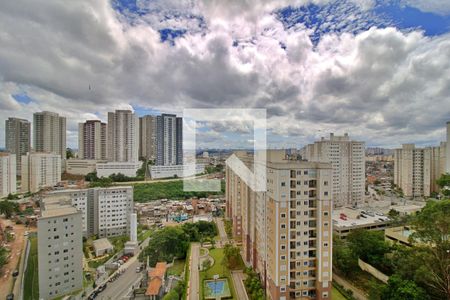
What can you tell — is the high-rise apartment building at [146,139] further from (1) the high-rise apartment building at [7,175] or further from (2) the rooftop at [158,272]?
(2) the rooftop at [158,272]

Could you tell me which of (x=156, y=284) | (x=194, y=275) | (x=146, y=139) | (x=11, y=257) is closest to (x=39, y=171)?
(x=146, y=139)

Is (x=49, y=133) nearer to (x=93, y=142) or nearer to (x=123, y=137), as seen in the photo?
(x=93, y=142)

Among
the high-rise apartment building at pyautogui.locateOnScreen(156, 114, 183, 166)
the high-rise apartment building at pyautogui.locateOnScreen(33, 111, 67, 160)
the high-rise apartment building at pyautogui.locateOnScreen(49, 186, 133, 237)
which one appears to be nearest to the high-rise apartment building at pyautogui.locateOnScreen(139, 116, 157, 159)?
the high-rise apartment building at pyautogui.locateOnScreen(156, 114, 183, 166)

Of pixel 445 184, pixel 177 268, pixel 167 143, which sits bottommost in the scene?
pixel 177 268

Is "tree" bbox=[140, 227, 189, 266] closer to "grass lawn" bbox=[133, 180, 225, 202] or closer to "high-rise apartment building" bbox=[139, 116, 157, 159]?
"grass lawn" bbox=[133, 180, 225, 202]

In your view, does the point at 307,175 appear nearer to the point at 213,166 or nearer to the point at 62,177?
the point at 213,166

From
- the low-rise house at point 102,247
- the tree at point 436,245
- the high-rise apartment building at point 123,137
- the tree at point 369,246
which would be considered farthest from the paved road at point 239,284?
the high-rise apartment building at point 123,137
